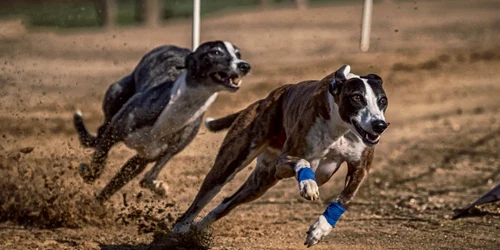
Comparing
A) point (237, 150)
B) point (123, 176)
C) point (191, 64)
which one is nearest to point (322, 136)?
point (237, 150)

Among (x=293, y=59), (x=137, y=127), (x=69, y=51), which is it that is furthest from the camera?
(x=69, y=51)

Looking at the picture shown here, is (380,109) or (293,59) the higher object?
(380,109)

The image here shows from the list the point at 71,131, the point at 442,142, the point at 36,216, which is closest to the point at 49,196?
the point at 36,216

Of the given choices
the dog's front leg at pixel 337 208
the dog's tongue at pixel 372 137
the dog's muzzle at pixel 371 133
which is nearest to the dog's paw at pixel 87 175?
the dog's front leg at pixel 337 208

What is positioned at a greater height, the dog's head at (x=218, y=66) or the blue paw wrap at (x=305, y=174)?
the blue paw wrap at (x=305, y=174)

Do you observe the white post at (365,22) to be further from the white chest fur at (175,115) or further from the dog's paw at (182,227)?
the dog's paw at (182,227)

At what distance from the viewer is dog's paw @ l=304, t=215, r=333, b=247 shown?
202 inches

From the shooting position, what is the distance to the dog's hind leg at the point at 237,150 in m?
5.98

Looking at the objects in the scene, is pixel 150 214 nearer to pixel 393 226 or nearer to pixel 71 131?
pixel 393 226

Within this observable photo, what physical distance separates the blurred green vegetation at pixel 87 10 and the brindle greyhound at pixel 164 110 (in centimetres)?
1265

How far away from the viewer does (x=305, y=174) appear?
17.0ft

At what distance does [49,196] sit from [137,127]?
0.86 metres

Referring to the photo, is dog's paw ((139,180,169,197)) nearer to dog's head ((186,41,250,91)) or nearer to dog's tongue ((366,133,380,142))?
dog's head ((186,41,250,91))

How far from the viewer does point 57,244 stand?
6176 mm
